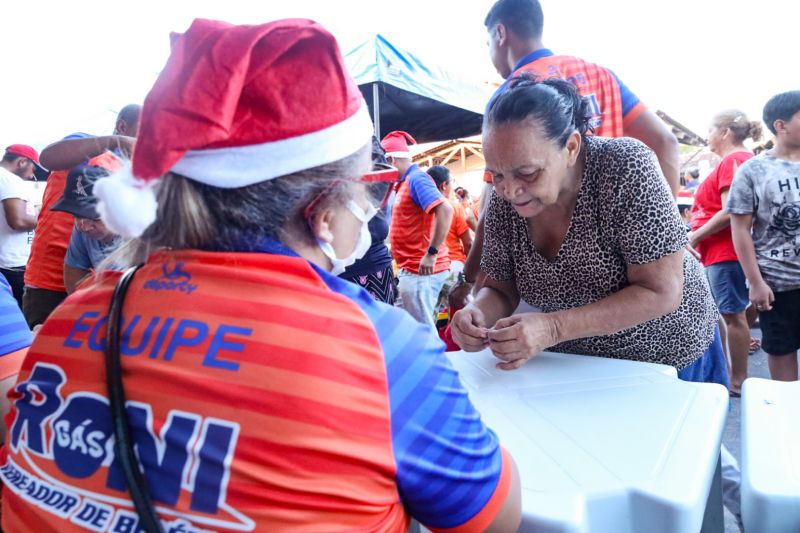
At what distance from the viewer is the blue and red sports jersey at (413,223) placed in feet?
12.7

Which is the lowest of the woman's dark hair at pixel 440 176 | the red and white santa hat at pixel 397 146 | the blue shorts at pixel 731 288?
the blue shorts at pixel 731 288

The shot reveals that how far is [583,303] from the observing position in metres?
1.50

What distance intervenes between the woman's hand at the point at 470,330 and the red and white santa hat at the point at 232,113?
2.84 ft

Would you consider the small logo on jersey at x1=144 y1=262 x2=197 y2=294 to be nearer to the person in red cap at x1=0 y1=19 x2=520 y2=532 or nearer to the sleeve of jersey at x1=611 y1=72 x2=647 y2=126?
the person in red cap at x1=0 y1=19 x2=520 y2=532

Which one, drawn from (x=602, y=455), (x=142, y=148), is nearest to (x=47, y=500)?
(x=142, y=148)

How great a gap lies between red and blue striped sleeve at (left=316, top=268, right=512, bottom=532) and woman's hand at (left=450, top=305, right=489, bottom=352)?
A: 727 millimetres

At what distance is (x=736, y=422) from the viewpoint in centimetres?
281

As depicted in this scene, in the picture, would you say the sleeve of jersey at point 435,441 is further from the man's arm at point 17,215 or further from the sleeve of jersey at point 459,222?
the sleeve of jersey at point 459,222

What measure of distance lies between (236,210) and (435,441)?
0.37 meters

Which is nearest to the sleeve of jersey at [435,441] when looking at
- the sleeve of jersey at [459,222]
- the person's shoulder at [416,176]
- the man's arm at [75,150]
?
the man's arm at [75,150]

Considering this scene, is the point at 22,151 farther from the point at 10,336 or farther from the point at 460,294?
the point at 460,294

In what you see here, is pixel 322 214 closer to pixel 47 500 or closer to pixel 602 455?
pixel 47 500

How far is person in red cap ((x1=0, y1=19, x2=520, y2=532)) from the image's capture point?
1.89 feet

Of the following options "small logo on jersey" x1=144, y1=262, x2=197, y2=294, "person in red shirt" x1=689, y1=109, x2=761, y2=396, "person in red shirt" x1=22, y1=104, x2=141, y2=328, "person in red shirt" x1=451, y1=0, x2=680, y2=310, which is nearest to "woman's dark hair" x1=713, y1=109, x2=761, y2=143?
"person in red shirt" x1=689, y1=109, x2=761, y2=396
